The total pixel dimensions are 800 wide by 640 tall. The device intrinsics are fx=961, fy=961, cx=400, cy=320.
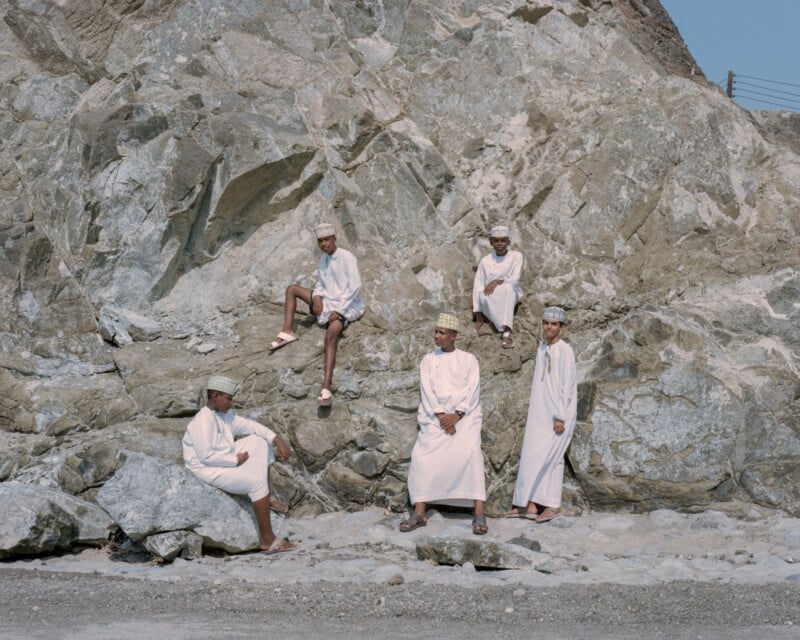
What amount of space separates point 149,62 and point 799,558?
742 cm

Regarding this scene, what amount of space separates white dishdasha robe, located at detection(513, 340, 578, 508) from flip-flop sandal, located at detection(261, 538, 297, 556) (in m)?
1.88

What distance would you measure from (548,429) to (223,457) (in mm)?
2552

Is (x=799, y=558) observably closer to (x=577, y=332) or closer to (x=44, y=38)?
(x=577, y=332)

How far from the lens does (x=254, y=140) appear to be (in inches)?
363

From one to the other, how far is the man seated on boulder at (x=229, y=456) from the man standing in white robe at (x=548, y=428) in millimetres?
1927

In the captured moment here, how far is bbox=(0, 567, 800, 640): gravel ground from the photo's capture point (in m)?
4.94

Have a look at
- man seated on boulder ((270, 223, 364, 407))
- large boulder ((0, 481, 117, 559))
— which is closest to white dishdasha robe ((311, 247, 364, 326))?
man seated on boulder ((270, 223, 364, 407))

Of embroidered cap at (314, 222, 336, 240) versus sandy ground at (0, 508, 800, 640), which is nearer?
sandy ground at (0, 508, 800, 640)

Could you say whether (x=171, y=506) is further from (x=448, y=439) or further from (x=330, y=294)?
(x=330, y=294)

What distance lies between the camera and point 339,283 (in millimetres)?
8383

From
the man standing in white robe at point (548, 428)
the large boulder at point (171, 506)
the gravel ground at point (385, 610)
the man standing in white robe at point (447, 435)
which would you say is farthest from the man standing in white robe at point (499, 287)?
the gravel ground at point (385, 610)

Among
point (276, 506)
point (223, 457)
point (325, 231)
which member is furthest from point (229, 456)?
point (325, 231)

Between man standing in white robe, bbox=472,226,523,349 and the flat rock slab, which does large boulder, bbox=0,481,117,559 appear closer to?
the flat rock slab

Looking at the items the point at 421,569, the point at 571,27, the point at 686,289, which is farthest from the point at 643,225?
the point at 421,569
